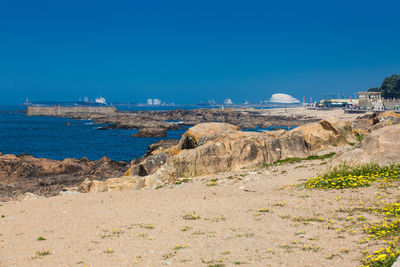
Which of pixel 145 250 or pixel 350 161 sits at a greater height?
pixel 350 161

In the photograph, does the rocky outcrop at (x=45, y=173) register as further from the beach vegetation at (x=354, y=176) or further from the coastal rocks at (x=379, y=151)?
the coastal rocks at (x=379, y=151)

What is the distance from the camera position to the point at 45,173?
99.6 ft

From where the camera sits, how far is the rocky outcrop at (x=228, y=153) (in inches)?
742

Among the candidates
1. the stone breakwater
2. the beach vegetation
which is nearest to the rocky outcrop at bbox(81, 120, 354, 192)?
the beach vegetation

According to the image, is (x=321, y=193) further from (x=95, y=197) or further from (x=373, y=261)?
(x=95, y=197)

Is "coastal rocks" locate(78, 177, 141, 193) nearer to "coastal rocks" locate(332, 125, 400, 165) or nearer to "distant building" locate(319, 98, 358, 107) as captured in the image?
"coastal rocks" locate(332, 125, 400, 165)

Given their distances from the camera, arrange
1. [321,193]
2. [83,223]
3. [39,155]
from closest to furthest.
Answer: [83,223] < [321,193] < [39,155]

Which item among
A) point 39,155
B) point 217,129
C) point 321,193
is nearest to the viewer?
point 321,193

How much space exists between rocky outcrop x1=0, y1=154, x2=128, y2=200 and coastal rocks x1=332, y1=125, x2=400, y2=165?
18.0 meters

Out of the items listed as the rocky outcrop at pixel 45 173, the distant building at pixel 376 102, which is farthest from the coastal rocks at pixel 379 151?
the distant building at pixel 376 102

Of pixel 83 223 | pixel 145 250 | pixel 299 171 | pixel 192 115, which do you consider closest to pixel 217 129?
pixel 299 171

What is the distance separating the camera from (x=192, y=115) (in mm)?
137625

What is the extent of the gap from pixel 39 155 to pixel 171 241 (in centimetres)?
4676

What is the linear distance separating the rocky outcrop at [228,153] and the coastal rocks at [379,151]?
5416mm
